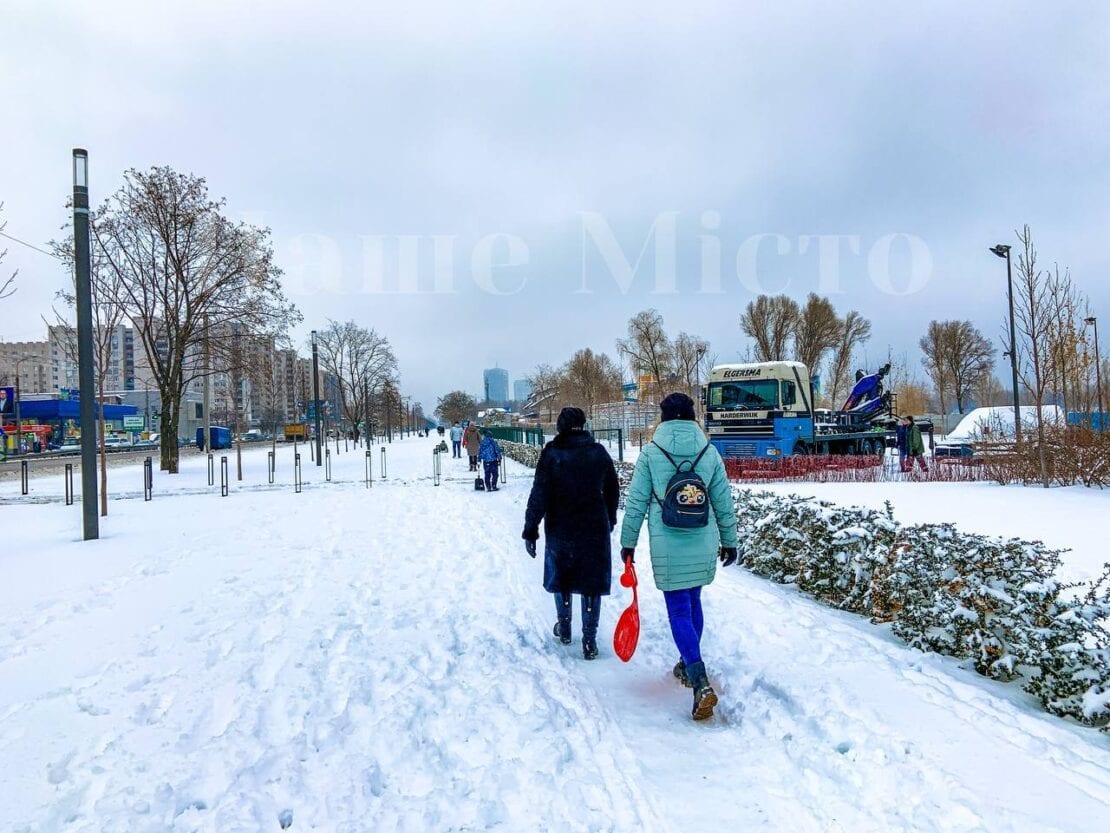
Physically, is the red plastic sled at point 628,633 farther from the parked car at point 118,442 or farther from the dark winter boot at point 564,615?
the parked car at point 118,442

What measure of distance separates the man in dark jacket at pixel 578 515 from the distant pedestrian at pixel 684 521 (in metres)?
Result: 0.83

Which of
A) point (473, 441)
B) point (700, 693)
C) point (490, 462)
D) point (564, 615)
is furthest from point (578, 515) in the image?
point (473, 441)

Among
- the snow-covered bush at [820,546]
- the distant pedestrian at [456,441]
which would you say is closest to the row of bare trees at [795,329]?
the distant pedestrian at [456,441]

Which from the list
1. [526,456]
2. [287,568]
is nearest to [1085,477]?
[287,568]

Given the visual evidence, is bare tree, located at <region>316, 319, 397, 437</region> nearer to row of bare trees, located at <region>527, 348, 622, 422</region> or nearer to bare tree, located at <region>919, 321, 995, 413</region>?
row of bare trees, located at <region>527, 348, 622, 422</region>

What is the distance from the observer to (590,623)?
4.75m

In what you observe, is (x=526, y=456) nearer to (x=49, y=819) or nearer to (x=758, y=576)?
(x=758, y=576)

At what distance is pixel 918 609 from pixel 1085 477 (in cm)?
1007

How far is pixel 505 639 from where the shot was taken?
516 cm

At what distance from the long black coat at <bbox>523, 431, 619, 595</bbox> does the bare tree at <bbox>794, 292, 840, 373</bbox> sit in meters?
52.1

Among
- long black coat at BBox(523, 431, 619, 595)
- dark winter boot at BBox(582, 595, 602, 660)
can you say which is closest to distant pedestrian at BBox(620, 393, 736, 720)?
long black coat at BBox(523, 431, 619, 595)

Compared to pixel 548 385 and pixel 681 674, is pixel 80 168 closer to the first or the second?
pixel 681 674

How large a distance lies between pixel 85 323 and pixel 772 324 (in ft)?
168

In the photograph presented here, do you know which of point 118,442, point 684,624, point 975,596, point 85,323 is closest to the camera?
point 684,624
